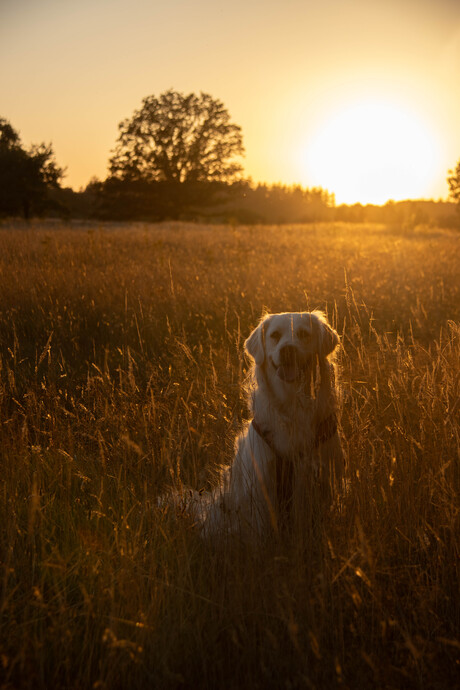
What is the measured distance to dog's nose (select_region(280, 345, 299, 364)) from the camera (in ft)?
8.61

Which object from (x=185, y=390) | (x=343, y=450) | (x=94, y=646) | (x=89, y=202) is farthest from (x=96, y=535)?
(x=89, y=202)

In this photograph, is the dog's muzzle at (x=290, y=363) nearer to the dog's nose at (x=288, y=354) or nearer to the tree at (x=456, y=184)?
the dog's nose at (x=288, y=354)

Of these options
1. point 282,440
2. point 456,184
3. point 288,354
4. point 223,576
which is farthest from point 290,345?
point 456,184

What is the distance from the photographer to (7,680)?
54.0 inches

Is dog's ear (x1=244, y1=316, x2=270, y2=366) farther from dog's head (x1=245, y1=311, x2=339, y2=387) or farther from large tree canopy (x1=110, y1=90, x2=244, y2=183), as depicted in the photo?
large tree canopy (x1=110, y1=90, x2=244, y2=183)

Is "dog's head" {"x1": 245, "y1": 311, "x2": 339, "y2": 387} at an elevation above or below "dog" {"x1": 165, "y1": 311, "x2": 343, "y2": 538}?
above

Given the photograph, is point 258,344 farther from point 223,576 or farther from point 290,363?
point 223,576

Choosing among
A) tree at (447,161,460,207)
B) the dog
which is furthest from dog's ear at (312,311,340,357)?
tree at (447,161,460,207)

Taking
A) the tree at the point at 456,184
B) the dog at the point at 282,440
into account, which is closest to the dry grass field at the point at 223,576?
the dog at the point at 282,440

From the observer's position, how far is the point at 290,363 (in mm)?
2672

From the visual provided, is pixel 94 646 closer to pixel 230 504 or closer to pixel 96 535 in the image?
pixel 96 535

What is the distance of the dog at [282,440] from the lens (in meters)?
2.10

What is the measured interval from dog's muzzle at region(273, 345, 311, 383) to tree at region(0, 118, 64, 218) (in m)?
33.9

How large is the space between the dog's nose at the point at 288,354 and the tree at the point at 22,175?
111 ft
